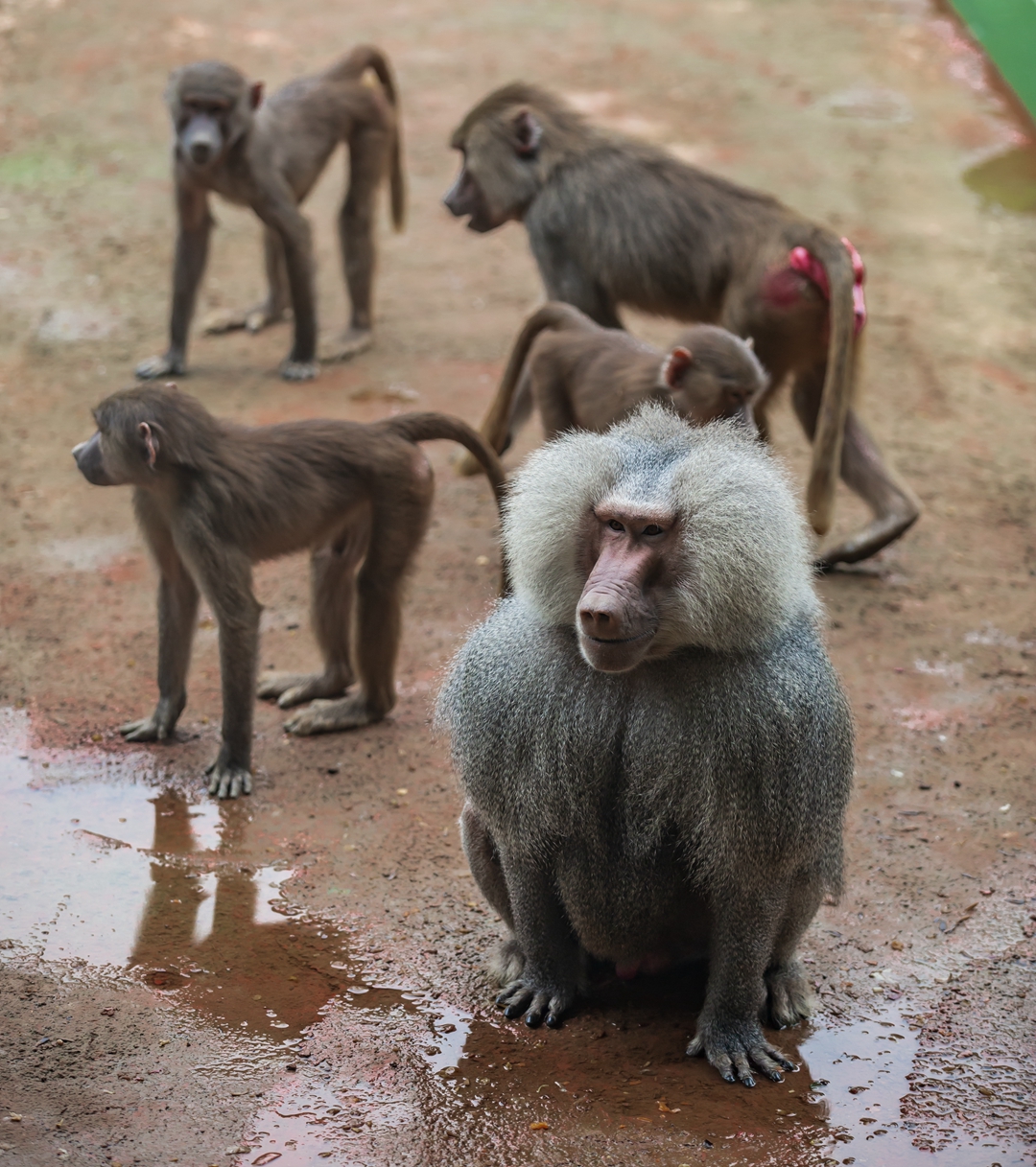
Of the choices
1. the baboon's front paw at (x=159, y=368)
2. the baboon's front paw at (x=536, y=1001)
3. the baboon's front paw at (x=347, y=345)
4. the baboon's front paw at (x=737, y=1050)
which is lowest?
the baboon's front paw at (x=159, y=368)

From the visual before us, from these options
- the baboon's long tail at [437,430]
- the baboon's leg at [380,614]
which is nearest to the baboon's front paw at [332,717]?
the baboon's leg at [380,614]

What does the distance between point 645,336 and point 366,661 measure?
3431 mm

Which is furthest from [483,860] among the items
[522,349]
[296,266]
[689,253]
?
[296,266]

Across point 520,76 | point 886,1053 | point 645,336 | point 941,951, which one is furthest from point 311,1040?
point 520,76

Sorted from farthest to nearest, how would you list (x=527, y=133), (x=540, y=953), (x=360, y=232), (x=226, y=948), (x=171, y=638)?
(x=360, y=232)
(x=527, y=133)
(x=171, y=638)
(x=226, y=948)
(x=540, y=953)

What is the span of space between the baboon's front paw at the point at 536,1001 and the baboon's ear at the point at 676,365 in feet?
6.48

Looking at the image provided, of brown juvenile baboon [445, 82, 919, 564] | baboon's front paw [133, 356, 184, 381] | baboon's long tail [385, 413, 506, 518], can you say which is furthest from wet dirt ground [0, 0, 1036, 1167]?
baboon's long tail [385, 413, 506, 518]

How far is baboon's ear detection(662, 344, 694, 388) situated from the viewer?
4355 mm

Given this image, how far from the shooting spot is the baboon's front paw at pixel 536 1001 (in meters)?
3.06

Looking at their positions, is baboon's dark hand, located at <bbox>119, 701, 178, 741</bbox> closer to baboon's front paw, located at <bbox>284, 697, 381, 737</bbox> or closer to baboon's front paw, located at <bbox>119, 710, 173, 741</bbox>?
baboon's front paw, located at <bbox>119, 710, 173, 741</bbox>

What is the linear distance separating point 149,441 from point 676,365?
1560 millimetres

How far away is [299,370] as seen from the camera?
654 centimetres

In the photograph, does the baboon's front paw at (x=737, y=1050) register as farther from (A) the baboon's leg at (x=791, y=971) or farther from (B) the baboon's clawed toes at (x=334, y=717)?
(B) the baboon's clawed toes at (x=334, y=717)

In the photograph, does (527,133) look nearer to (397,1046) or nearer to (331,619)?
(331,619)
